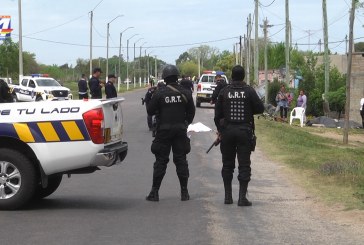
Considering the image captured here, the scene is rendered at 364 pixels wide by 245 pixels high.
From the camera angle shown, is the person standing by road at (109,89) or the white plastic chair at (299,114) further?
the white plastic chair at (299,114)

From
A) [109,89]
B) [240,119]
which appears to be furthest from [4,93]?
[240,119]

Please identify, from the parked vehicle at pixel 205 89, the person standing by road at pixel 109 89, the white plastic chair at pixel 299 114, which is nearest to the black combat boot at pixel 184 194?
the person standing by road at pixel 109 89

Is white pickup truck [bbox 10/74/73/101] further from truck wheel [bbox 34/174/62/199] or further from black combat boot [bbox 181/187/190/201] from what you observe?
black combat boot [bbox 181/187/190/201]

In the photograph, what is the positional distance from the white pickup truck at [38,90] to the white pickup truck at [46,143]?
3160 cm

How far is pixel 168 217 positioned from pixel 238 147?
1.58 m

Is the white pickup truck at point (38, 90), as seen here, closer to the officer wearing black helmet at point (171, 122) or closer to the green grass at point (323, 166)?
the green grass at point (323, 166)

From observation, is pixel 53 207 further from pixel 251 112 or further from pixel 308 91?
pixel 308 91

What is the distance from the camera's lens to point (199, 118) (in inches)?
1227

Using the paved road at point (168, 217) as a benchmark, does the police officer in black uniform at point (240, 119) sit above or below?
above

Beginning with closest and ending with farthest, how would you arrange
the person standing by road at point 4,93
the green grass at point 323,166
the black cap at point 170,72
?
the black cap at point 170,72 → the green grass at point 323,166 → the person standing by road at point 4,93

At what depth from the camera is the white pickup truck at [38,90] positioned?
4109cm

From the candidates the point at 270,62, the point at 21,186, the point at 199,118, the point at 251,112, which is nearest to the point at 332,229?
the point at 251,112

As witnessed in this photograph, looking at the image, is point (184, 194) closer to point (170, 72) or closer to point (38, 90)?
point (170, 72)

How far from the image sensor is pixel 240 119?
9.34 m
